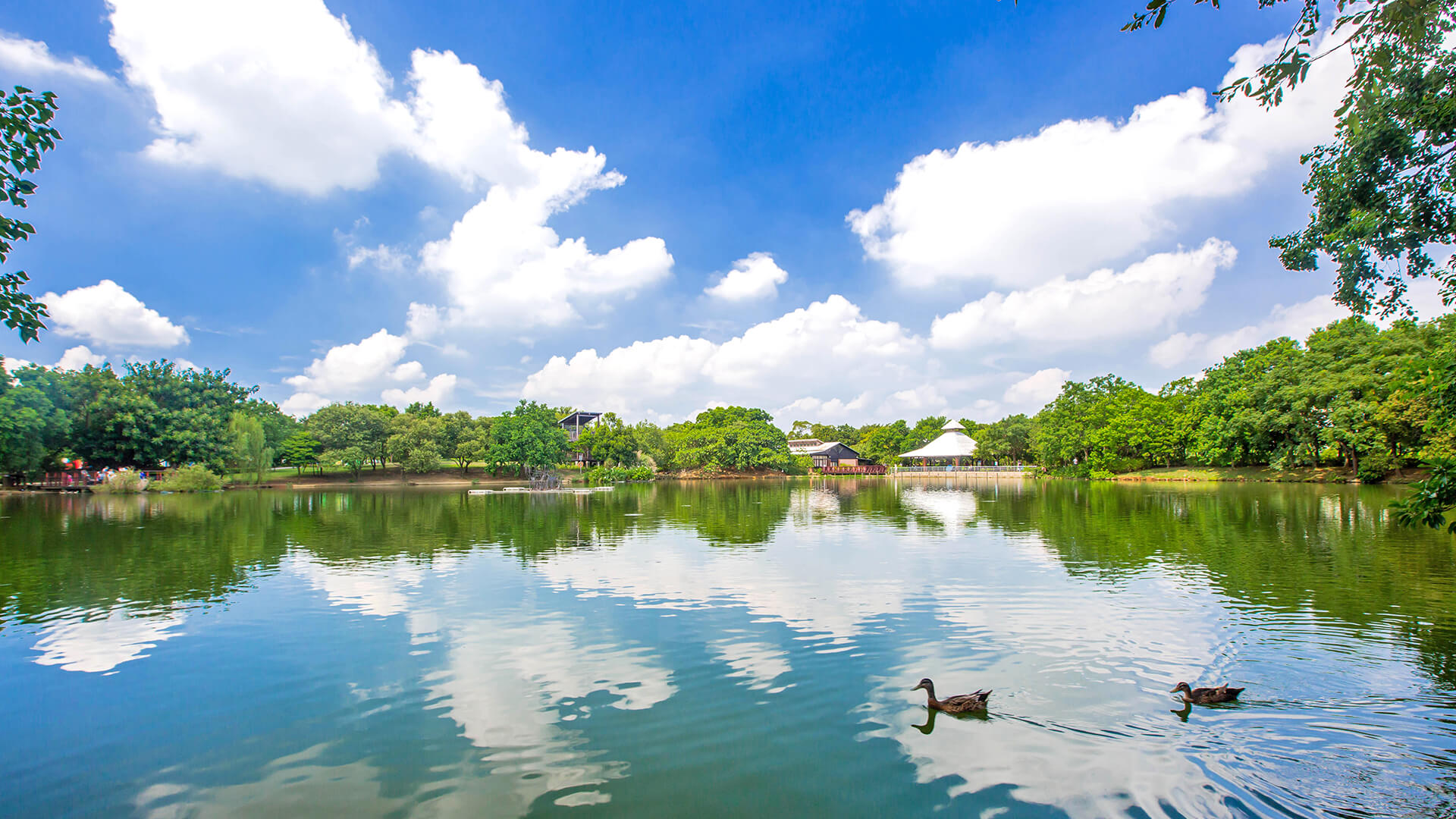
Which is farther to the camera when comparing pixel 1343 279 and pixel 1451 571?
pixel 1451 571

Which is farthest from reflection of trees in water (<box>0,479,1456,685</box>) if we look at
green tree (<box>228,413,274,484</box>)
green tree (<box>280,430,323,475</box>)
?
green tree (<box>280,430,323,475</box>)

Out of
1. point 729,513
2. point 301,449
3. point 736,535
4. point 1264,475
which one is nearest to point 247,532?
point 736,535

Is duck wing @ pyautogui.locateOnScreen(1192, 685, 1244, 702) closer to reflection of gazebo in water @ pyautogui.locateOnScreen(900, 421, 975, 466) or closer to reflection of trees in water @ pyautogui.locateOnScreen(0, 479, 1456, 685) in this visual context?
reflection of trees in water @ pyautogui.locateOnScreen(0, 479, 1456, 685)

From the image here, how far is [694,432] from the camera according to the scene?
76.6 metres

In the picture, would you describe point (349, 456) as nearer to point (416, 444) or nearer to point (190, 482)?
point (416, 444)

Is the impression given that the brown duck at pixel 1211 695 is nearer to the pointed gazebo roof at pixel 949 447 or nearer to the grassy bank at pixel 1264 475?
the grassy bank at pixel 1264 475

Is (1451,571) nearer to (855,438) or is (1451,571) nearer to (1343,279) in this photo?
(1343,279)

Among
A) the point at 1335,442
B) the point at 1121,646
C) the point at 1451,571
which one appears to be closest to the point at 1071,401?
the point at 1335,442

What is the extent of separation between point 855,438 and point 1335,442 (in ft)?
251

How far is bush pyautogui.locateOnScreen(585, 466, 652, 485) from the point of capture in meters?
58.2

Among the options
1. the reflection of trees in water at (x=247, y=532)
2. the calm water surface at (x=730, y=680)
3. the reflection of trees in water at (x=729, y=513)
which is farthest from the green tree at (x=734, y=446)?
the calm water surface at (x=730, y=680)

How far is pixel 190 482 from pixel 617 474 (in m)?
32.5

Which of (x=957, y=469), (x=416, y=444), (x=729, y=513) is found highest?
(x=416, y=444)

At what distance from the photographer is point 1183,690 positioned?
6.80 metres
